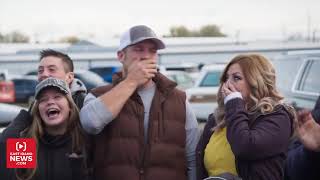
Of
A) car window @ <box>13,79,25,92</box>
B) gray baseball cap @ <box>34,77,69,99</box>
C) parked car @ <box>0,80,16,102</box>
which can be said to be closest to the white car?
parked car @ <box>0,80,16,102</box>

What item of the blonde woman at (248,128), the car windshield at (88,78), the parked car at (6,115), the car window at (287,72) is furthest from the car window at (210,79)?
the blonde woman at (248,128)

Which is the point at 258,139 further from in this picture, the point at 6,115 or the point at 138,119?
the point at 6,115

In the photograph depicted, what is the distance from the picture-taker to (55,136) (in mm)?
3043

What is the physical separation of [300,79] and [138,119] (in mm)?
4795

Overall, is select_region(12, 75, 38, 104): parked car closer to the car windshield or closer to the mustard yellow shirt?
the car windshield

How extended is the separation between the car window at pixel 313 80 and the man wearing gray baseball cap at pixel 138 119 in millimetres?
4253

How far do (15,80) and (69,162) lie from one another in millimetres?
22981

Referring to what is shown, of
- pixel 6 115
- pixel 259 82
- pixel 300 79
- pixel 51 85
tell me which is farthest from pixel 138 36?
pixel 300 79

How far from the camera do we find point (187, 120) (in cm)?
306

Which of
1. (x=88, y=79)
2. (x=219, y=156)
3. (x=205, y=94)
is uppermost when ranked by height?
(x=219, y=156)

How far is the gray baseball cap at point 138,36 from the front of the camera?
291 cm

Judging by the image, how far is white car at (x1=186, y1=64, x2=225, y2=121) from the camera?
13.0 meters

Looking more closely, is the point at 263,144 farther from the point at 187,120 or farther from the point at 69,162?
the point at 69,162

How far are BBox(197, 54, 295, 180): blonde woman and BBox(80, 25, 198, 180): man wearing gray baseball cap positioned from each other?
20 centimetres
